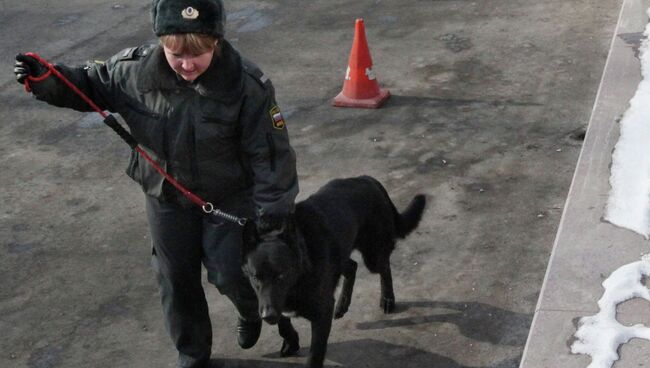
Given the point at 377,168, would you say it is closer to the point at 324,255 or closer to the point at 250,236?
the point at 324,255

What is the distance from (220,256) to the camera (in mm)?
4508

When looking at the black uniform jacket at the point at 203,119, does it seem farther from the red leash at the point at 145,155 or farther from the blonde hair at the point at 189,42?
the blonde hair at the point at 189,42

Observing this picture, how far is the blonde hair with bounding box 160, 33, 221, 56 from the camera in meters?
3.95

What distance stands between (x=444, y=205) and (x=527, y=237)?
2.16ft

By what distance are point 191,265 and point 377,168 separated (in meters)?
2.74

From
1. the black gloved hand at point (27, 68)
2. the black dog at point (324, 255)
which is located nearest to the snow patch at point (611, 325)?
the black dog at point (324, 255)

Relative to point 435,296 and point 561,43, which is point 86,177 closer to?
point 435,296

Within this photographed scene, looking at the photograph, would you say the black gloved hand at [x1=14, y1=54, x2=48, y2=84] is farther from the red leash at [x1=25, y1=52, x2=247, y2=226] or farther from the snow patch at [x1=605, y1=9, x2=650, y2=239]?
the snow patch at [x1=605, y1=9, x2=650, y2=239]

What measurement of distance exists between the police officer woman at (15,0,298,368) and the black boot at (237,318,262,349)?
295 millimetres

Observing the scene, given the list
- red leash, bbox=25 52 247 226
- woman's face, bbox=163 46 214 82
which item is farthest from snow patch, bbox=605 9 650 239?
woman's face, bbox=163 46 214 82

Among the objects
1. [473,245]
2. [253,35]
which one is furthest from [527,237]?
[253,35]

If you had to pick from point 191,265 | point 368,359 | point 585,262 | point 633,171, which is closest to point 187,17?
point 191,265

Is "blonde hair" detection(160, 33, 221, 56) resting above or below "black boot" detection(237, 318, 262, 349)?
above

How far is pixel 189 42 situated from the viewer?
156 inches
